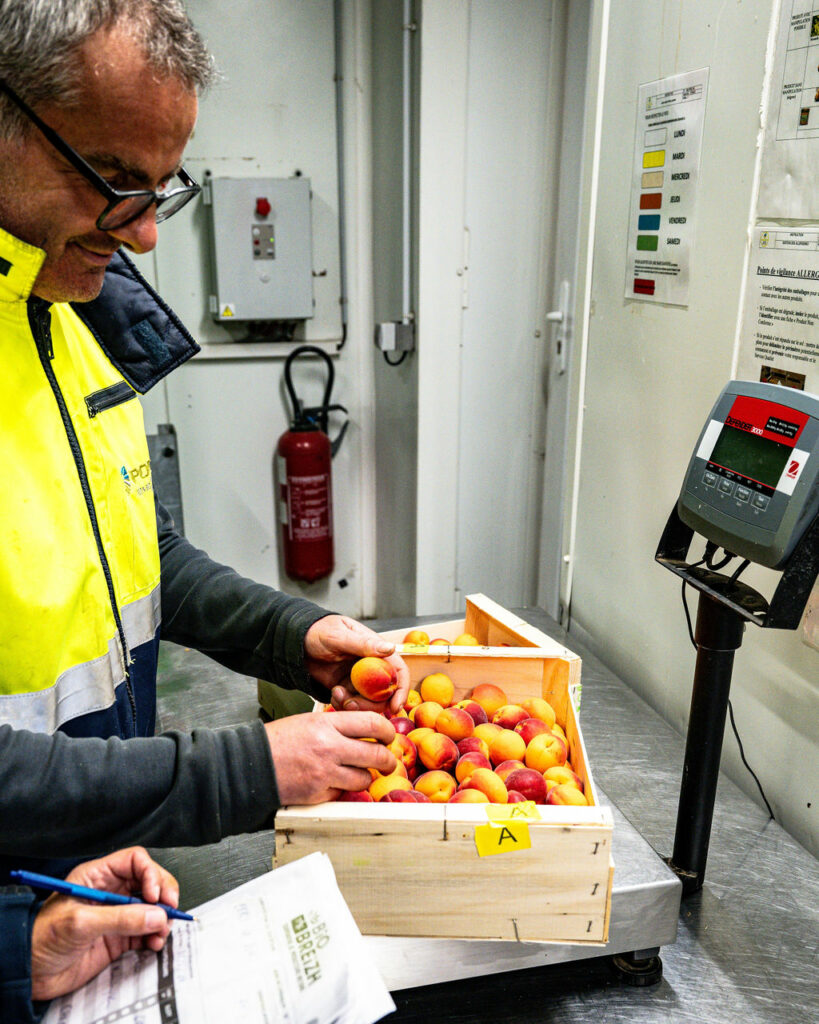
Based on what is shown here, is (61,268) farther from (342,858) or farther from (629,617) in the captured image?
(629,617)

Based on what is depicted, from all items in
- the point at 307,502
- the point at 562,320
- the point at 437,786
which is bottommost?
the point at 307,502

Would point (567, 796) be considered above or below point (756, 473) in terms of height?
below

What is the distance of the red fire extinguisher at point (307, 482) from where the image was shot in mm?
3201

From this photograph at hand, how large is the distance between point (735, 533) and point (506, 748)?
0.41 metres

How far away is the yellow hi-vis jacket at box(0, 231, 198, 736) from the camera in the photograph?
34.1 inches

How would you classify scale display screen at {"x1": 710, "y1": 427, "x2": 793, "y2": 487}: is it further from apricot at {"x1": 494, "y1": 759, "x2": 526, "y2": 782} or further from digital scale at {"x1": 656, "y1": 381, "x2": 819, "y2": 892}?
apricot at {"x1": 494, "y1": 759, "x2": 526, "y2": 782}

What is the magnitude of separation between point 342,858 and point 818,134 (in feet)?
3.69

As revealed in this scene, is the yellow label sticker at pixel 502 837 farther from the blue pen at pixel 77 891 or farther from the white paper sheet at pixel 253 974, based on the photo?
the blue pen at pixel 77 891

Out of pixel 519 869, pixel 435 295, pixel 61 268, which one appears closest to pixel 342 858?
pixel 519 869

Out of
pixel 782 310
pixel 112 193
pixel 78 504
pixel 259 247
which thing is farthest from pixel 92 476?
pixel 259 247

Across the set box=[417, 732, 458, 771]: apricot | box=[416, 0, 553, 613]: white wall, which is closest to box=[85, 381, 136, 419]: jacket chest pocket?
box=[417, 732, 458, 771]: apricot

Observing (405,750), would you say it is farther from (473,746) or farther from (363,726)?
(363,726)

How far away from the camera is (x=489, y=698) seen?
1279 millimetres

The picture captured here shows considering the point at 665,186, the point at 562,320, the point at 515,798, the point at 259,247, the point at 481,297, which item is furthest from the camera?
the point at 259,247
